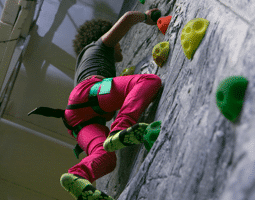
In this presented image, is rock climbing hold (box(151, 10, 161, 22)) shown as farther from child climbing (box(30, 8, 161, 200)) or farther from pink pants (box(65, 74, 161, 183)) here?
pink pants (box(65, 74, 161, 183))

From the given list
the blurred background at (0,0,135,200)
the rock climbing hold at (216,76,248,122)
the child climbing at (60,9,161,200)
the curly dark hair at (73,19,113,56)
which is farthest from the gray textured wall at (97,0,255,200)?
the blurred background at (0,0,135,200)

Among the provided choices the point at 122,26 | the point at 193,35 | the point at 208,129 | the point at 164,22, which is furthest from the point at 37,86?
the point at 208,129

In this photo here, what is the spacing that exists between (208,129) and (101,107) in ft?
1.99

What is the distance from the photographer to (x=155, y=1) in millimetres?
1479

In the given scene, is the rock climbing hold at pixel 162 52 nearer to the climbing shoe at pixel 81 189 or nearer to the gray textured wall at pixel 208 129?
the gray textured wall at pixel 208 129

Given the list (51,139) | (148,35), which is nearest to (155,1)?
(148,35)

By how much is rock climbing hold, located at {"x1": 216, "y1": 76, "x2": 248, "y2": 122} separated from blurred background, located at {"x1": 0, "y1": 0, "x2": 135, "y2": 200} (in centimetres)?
146

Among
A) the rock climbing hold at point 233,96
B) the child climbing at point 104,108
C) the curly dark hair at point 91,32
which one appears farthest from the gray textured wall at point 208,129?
the curly dark hair at point 91,32

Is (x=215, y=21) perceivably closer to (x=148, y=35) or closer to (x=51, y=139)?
(x=148, y=35)

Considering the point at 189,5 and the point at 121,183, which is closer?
the point at 189,5

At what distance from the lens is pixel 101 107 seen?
3.15ft

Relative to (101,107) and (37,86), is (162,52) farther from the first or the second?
(37,86)

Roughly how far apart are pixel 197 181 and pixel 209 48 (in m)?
0.29

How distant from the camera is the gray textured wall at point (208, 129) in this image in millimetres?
333
